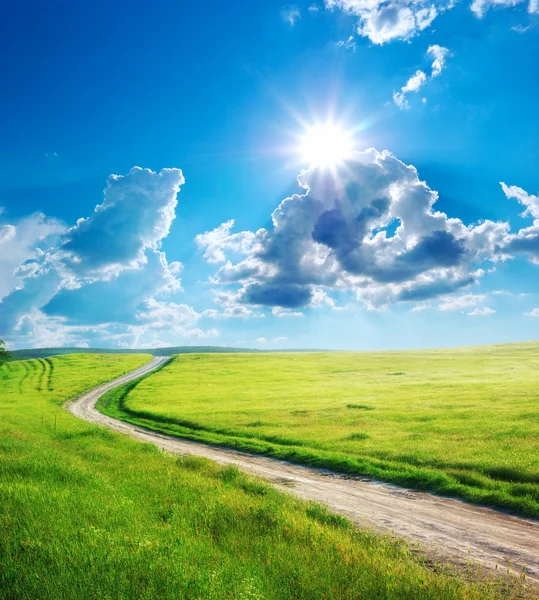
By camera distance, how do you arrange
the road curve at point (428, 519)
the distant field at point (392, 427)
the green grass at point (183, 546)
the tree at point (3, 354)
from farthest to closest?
the tree at point (3, 354) → the distant field at point (392, 427) → the road curve at point (428, 519) → the green grass at point (183, 546)

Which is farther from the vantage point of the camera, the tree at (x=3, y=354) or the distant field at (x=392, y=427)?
the tree at (x=3, y=354)

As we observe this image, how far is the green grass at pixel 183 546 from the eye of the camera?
715 centimetres

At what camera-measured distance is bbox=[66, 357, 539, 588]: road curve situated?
10398 mm

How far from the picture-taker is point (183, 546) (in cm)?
864

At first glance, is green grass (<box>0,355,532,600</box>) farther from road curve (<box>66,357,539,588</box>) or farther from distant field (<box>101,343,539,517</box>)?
distant field (<box>101,343,539,517</box>)

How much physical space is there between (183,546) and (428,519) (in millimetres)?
8605

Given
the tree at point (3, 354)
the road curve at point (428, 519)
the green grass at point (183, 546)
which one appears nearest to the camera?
the green grass at point (183, 546)

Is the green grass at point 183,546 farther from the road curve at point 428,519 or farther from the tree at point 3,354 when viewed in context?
the tree at point 3,354

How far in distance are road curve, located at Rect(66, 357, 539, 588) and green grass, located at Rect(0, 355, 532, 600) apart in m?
1.42

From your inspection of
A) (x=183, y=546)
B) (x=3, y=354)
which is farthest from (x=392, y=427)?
(x=3, y=354)

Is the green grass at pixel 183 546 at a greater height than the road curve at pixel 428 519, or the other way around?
the green grass at pixel 183 546

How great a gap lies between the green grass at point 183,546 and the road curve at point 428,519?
1.42 meters

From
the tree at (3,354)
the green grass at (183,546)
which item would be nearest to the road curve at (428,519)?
the green grass at (183,546)

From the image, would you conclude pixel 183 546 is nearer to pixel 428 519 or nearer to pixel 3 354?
pixel 428 519
